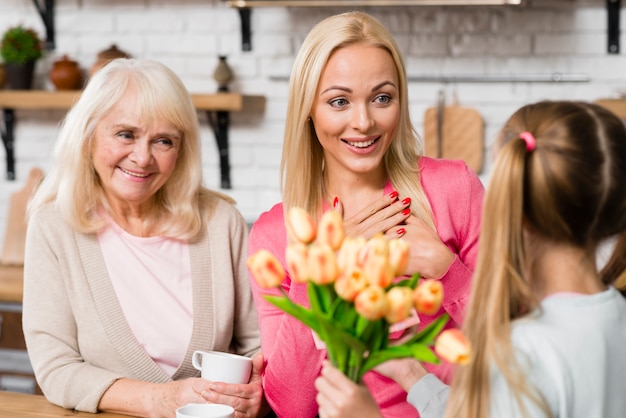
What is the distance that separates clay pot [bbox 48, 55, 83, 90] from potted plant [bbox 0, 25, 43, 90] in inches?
4.4

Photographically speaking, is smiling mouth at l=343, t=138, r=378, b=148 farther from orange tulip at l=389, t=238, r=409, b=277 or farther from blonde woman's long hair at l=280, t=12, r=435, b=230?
orange tulip at l=389, t=238, r=409, b=277

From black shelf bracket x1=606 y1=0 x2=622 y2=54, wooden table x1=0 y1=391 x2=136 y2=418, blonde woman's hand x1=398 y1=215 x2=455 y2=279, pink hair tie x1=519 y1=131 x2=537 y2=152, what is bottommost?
wooden table x1=0 y1=391 x2=136 y2=418

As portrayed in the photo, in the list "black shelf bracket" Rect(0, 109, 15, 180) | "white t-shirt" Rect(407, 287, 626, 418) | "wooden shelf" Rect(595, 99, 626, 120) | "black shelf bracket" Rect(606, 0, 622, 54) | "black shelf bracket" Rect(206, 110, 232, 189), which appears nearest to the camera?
→ "white t-shirt" Rect(407, 287, 626, 418)

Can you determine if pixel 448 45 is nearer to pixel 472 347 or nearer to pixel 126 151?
pixel 126 151

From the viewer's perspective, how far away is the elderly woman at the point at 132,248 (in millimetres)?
1943

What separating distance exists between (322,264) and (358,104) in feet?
2.31

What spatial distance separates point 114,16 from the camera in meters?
3.65

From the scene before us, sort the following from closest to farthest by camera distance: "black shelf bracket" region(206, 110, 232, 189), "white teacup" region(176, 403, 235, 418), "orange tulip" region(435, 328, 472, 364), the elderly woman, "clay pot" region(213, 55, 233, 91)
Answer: "orange tulip" region(435, 328, 472, 364), "white teacup" region(176, 403, 235, 418), the elderly woman, "clay pot" region(213, 55, 233, 91), "black shelf bracket" region(206, 110, 232, 189)

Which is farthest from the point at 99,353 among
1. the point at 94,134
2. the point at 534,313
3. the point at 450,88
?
the point at 450,88

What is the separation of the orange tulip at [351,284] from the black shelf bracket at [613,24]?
8.17ft

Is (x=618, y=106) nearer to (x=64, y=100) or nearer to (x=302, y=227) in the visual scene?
(x=64, y=100)

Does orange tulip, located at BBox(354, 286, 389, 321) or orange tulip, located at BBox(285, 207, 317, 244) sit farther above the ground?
orange tulip, located at BBox(285, 207, 317, 244)

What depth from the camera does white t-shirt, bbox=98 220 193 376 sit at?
2.00m

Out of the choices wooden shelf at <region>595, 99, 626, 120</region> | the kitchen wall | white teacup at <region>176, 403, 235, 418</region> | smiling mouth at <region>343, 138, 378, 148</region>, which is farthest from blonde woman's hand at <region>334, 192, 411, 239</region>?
the kitchen wall
